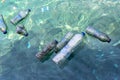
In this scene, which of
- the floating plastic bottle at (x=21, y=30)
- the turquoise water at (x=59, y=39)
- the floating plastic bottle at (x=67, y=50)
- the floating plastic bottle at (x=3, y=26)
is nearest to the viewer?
the turquoise water at (x=59, y=39)

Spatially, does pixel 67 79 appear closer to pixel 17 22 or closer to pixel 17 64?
pixel 17 64

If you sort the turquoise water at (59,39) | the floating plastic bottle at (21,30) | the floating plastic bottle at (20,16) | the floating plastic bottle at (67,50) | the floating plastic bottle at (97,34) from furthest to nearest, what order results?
the floating plastic bottle at (20,16) < the floating plastic bottle at (21,30) < the floating plastic bottle at (97,34) < the floating plastic bottle at (67,50) < the turquoise water at (59,39)

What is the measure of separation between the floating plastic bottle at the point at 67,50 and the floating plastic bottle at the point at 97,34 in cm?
32

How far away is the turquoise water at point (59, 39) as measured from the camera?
5949 millimetres

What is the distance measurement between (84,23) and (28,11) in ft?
6.13

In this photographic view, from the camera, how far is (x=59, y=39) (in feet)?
22.2

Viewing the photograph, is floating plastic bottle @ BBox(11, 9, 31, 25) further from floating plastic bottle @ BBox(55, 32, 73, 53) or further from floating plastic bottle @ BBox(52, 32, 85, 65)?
floating plastic bottle @ BBox(52, 32, 85, 65)

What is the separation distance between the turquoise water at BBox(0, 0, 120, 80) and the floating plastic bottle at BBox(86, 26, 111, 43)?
4.3 inches

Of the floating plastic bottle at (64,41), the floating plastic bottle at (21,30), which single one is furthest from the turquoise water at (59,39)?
the floating plastic bottle at (64,41)

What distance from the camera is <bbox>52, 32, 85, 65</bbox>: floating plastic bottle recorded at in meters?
6.09

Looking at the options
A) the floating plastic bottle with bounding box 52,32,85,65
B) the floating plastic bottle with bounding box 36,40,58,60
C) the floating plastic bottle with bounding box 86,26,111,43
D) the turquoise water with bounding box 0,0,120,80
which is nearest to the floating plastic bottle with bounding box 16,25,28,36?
the turquoise water with bounding box 0,0,120,80

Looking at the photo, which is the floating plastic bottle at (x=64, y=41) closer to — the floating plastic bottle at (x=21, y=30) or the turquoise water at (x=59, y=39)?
the turquoise water at (x=59, y=39)

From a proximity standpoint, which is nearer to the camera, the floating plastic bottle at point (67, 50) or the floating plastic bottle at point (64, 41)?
the floating plastic bottle at point (67, 50)

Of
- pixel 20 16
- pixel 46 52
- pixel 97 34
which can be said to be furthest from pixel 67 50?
pixel 20 16
